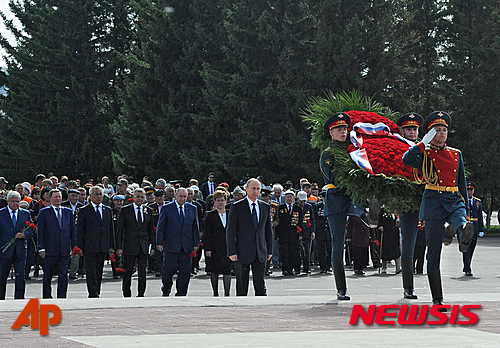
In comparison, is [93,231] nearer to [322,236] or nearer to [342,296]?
[342,296]

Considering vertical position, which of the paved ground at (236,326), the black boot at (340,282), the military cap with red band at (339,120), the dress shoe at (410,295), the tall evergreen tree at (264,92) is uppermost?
the tall evergreen tree at (264,92)

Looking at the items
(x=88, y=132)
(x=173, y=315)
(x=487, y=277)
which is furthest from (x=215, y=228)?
(x=88, y=132)

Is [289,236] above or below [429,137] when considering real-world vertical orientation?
below

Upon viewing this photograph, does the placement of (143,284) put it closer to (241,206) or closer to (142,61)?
(241,206)

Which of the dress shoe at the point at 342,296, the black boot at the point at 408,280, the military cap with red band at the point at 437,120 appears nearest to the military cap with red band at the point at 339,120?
the military cap with red band at the point at 437,120

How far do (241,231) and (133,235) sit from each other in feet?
9.01

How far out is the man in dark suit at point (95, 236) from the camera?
13.3m

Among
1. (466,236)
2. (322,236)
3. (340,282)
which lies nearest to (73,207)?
(322,236)

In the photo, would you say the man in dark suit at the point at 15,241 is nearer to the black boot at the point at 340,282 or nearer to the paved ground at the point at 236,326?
the paved ground at the point at 236,326

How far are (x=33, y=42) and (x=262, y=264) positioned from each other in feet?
140

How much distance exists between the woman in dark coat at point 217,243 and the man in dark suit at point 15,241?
2.87m

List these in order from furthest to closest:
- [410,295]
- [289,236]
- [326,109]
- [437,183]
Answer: [289,236] → [326,109] → [410,295] → [437,183]

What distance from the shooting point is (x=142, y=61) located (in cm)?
4391

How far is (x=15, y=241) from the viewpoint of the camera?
13.4 m
